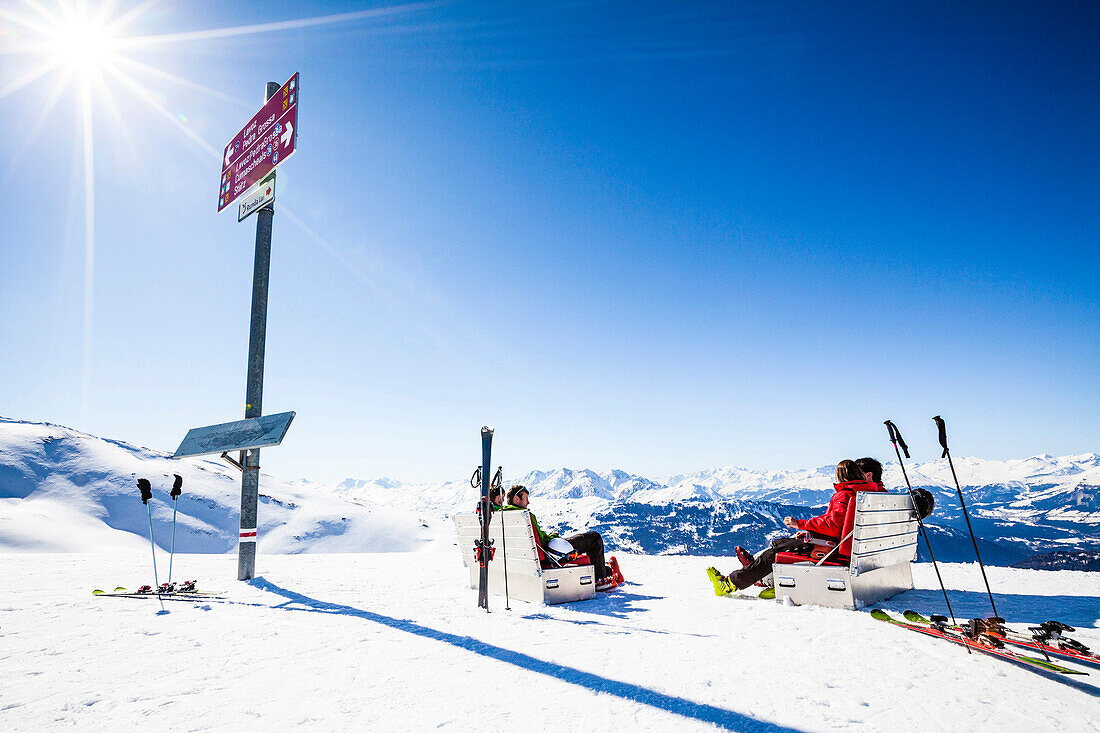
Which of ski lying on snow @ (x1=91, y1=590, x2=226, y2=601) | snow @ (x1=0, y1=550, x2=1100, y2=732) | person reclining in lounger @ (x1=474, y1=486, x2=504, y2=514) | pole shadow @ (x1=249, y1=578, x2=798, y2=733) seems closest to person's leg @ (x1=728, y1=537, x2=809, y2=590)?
snow @ (x1=0, y1=550, x2=1100, y2=732)

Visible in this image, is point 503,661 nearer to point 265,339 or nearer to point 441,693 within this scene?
point 441,693

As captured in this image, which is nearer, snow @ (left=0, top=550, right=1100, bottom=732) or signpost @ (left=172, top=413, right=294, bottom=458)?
snow @ (left=0, top=550, right=1100, bottom=732)

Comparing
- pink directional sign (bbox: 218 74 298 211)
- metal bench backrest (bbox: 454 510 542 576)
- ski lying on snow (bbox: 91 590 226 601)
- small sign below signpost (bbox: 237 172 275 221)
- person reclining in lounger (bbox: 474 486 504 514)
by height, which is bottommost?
ski lying on snow (bbox: 91 590 226 601)

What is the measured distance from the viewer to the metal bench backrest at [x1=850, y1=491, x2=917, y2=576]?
6.67m

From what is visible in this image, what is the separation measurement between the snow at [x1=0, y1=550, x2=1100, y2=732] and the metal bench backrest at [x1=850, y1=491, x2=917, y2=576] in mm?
653

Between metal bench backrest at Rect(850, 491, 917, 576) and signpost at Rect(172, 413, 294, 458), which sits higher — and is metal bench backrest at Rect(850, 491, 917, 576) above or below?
below

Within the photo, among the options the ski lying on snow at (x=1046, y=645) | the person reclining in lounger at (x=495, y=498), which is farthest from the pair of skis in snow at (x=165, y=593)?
the ski lying on snow at (x=1046, y=645)

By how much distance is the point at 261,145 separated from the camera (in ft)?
43.2

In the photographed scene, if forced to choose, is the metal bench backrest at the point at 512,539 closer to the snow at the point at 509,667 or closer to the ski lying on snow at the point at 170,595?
the snow at the point at 509,667

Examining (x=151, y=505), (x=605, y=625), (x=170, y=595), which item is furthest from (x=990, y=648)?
(x=151, y=505)

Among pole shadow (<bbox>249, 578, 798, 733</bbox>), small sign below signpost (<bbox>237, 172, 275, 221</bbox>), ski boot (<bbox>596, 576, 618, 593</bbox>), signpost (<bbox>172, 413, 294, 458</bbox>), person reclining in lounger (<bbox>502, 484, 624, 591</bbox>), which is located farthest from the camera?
small sign below signpost (<bbox>237, 172, 275, 221</bbox>)

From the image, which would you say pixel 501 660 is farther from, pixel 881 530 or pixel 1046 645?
pixel 881 530

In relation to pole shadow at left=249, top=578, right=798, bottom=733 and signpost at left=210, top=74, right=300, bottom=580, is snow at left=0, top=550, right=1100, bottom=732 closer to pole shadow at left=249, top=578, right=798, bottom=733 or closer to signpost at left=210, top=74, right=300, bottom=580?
pole shadow at left=249, top=578, right=798, bottom=733

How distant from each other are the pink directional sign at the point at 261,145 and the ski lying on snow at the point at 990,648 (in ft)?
46.8
